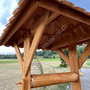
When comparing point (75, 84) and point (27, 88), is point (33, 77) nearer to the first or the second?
point (27, 88)

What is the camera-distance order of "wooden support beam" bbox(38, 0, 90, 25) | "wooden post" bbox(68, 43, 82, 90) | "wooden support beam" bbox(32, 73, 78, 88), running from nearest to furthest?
"wooden support beam" bbox(38, 0, 90, 25) → "wooden support beam" bbox(32, 73, 78, 88) → "wooden post" bbox(68, 43, 82, 90)

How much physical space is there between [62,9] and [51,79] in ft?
4.40

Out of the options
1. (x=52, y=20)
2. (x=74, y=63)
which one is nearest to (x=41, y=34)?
(x=52, y=20)

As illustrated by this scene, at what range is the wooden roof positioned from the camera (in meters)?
0.88

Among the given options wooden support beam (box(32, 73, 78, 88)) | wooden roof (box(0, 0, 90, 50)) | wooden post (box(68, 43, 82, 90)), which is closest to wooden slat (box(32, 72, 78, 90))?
wooden support beam (box(32, 73, 78, 88))

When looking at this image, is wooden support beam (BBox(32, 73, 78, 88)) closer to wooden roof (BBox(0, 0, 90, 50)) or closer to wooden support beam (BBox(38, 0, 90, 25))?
wooden roof (BBox(0, 0, 90, 50))

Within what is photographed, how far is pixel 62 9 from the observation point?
94 cm

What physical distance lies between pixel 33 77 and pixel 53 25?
1.39 m

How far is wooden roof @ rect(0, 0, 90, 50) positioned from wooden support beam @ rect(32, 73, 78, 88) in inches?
33.3

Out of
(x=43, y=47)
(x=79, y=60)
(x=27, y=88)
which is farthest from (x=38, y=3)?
(x=43, y=47)

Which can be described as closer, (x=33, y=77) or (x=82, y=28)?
(x=33, y=77)

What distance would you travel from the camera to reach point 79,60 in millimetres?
2092

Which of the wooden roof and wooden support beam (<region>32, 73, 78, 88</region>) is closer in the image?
the wooden roof

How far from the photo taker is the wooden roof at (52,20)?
2.90ft
